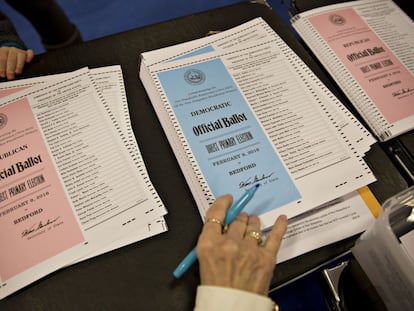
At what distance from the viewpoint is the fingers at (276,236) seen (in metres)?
0.50

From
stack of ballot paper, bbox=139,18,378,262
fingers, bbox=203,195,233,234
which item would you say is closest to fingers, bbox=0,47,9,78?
stack of ballot paper, bbox=139,18,378,262

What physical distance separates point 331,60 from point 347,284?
48 centimetres

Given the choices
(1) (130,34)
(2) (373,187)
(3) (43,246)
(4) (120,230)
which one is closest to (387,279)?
(2) (373,187)

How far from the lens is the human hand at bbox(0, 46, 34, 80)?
2.25 ft

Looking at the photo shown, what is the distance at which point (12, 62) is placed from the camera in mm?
692

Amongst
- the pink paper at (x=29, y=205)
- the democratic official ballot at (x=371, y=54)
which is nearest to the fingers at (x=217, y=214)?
the pink paper at (x=29, y=205)

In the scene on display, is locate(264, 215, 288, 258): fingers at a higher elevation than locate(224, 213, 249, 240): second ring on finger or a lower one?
lower

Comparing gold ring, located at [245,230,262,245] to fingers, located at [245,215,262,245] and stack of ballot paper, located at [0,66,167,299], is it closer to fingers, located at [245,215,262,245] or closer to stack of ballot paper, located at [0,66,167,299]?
fingers, located at [245,215,262,245]

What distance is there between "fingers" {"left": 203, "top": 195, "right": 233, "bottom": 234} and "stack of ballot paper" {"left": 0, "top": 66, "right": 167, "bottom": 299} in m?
0.08

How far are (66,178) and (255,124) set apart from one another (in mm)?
332
